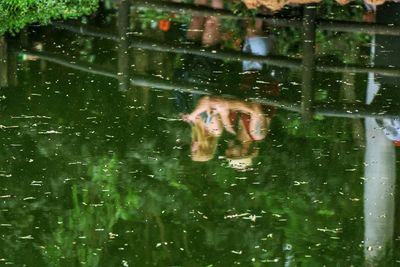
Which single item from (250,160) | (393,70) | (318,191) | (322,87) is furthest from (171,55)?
(318,191)

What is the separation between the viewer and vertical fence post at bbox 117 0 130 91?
6723 mm

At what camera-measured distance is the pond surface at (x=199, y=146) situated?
4.55m

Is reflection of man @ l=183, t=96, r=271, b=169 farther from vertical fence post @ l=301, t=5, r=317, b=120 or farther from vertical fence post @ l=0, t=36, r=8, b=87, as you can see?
vertical fence post @ l=0, t=36, r=8, b=87

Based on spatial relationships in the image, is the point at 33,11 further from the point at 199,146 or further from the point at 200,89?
the point at 199,146

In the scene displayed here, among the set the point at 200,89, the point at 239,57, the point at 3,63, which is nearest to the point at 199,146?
the point at 200,89

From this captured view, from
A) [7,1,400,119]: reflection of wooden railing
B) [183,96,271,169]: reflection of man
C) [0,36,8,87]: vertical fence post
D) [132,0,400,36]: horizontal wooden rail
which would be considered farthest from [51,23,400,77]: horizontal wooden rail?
[0,36,8,87]: vertical fence post

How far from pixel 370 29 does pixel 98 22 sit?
2680 mm

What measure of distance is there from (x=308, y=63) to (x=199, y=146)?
132cm

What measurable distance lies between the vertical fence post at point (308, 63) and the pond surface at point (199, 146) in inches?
0.5

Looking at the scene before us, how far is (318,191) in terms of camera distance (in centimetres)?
512

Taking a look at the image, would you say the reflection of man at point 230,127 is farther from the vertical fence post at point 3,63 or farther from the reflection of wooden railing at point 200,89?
the vertical fence post at point 3,63

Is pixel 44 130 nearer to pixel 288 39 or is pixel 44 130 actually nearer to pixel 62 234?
pixel 62 234

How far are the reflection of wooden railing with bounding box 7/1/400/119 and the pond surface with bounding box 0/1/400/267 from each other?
0.01 m

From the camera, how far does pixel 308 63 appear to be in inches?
264
